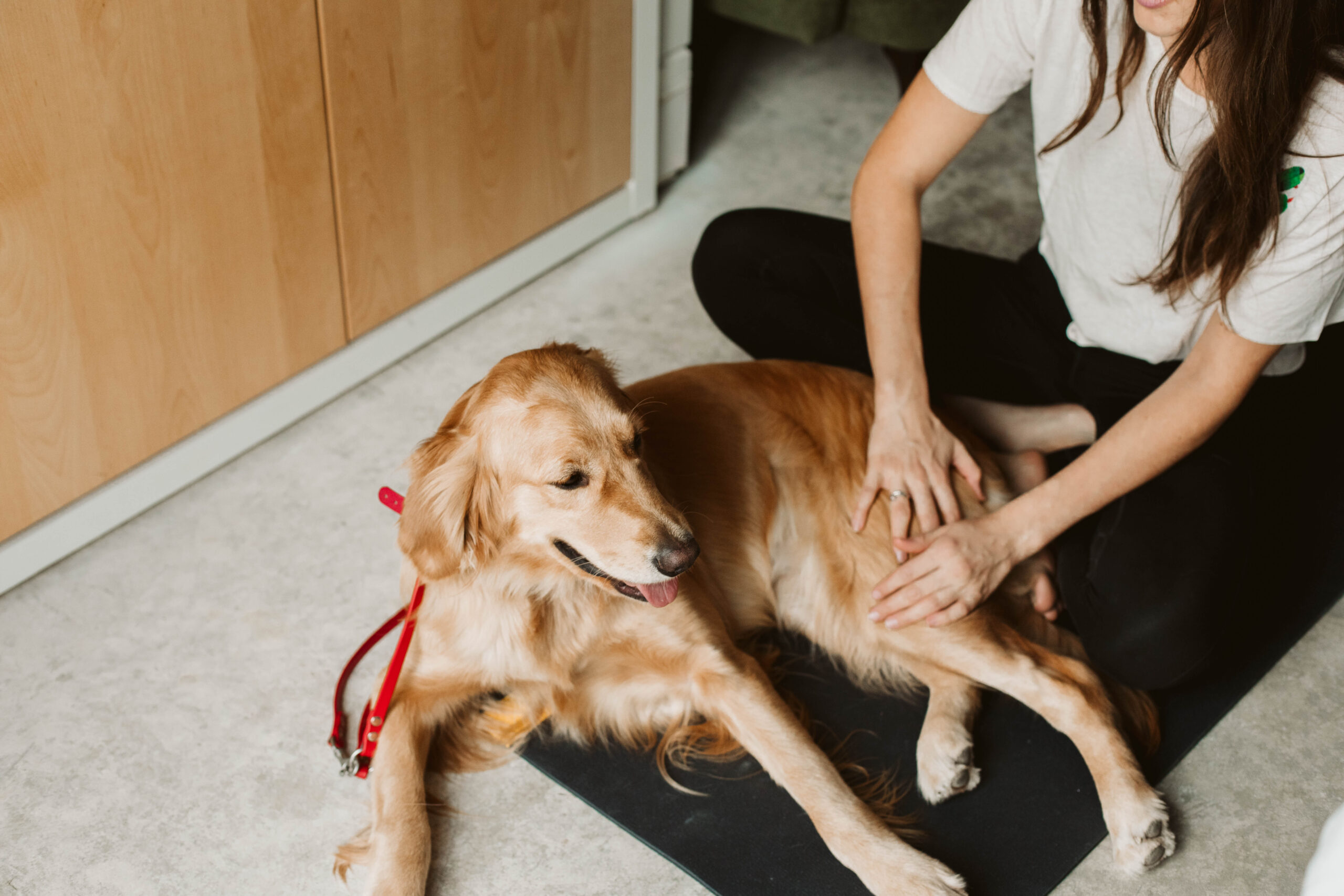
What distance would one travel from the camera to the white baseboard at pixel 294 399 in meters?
2.24

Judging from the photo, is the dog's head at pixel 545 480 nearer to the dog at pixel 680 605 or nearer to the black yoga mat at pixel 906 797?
the dog at pixel 680 605

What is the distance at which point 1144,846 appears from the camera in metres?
1.72

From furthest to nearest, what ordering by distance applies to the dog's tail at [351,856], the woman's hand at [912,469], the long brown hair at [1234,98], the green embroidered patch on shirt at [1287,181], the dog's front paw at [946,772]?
the woman's hand at [912,469]
the dog's front paw at [946,772]
the dog's tail at [351,856]
the green embroidered patch on shirt at [1287,181]
the long brown hair at [1234,98]

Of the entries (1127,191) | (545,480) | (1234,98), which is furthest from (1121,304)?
(545,480)

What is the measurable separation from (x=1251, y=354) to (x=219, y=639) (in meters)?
1.82

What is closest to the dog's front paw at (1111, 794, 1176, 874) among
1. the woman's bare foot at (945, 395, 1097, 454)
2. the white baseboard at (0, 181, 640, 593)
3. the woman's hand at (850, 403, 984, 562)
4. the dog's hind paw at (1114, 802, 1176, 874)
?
the dog's hind paw at (1114, 802, 1176, 874)

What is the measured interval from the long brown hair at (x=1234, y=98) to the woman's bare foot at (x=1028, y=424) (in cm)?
50

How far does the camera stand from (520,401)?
5.08ft

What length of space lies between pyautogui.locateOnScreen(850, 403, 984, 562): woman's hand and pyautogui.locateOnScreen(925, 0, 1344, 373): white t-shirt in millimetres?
341

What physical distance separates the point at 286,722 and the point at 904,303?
51.2 inches

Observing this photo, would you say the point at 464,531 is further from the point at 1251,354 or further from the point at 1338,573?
the point at 1338,573

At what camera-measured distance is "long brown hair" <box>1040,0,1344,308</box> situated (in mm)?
1502

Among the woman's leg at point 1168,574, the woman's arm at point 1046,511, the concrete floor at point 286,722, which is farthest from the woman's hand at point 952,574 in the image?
the concrete floor at point 286,722

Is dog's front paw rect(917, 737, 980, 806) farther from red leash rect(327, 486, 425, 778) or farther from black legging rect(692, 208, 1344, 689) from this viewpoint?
red leash rect(327, 486, 425, 778)
